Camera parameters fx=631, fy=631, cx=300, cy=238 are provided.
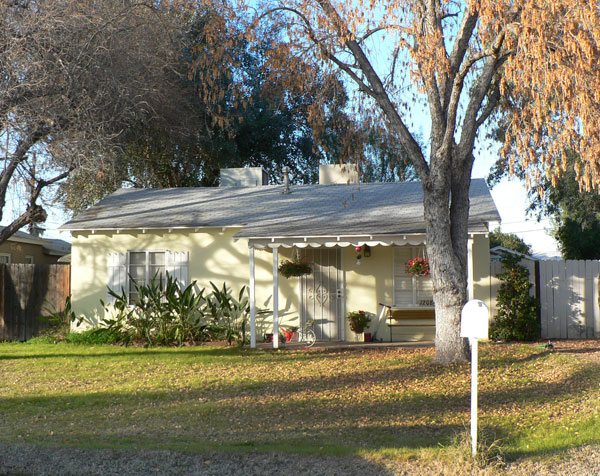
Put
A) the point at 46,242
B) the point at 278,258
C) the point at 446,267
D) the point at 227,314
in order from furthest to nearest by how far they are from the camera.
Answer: the point at 46,242 < the point at 278,258 < the point at 227,314 < the point at 446,267

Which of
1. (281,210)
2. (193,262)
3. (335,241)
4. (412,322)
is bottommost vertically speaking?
(412,322)

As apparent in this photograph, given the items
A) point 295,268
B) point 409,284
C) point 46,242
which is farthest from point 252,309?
point 46,242

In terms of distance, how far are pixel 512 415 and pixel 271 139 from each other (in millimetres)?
16608

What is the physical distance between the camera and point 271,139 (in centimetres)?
2275

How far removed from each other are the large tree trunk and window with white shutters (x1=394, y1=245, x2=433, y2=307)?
3.63m

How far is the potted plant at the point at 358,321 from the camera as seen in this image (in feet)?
47.2

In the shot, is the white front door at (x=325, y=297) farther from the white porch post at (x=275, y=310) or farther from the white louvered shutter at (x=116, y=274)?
the white louvered shutter at (x=116, y=274)

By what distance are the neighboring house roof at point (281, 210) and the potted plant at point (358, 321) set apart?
2.11 metres

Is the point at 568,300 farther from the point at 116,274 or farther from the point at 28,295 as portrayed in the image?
the point at 28,295

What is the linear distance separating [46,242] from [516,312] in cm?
1792

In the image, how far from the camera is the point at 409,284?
14.8m

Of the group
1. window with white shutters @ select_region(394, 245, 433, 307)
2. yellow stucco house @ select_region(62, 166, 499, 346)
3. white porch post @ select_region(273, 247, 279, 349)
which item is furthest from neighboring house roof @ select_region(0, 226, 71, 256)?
window with white shutters @ select_region(394, 245, 433, 307)

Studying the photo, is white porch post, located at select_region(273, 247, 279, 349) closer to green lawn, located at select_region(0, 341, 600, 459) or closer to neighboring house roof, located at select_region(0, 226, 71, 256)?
green lawn, located at select_region(0, 341, 600, 459)

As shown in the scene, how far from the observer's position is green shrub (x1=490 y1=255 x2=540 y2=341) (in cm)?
1401
